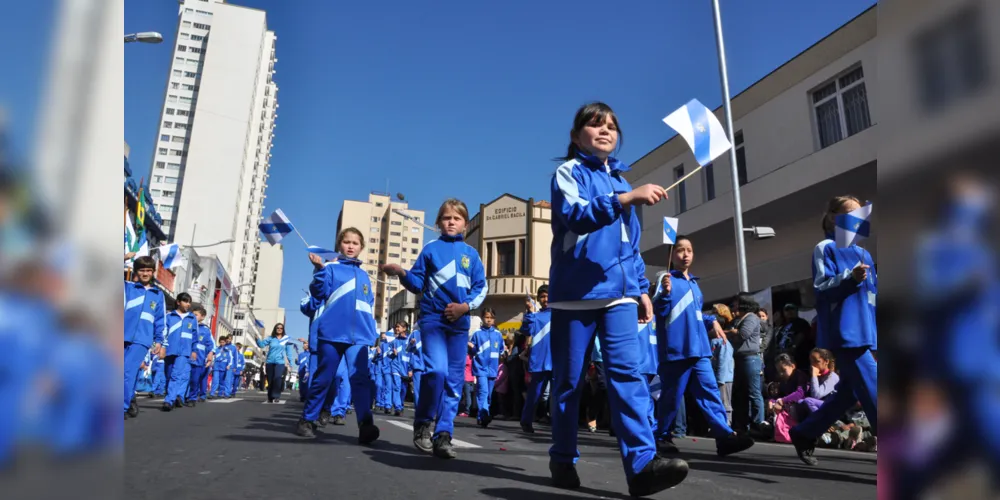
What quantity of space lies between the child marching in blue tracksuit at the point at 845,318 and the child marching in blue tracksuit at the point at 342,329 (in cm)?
363

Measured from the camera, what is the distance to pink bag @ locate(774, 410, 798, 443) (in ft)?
28.1

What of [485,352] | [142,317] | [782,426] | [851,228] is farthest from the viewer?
[485,352]

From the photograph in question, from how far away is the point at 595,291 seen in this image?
3340 millimetres

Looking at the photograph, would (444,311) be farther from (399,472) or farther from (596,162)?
(596,162)

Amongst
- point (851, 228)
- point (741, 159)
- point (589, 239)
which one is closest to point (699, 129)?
point (851, 228)

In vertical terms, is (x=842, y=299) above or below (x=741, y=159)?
below

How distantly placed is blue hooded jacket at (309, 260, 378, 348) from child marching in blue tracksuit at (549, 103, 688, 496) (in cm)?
334

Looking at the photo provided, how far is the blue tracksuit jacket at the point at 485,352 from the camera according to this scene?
526 inches

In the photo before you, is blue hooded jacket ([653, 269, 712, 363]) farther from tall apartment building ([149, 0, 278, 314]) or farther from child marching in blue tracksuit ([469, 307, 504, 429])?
tall apartment building ([149, 0, 278, 314])

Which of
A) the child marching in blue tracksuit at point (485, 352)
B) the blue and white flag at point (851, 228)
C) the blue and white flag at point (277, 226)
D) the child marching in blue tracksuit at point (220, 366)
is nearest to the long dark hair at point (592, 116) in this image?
the blue and white flag at point (851, 228)

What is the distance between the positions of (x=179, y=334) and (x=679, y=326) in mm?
10349

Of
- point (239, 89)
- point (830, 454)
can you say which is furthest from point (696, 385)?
point (239, 89)

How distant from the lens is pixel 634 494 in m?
3.09

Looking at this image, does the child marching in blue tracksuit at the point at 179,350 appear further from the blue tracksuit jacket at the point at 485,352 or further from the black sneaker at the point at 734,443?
the black sneaker at the point at 734,443
